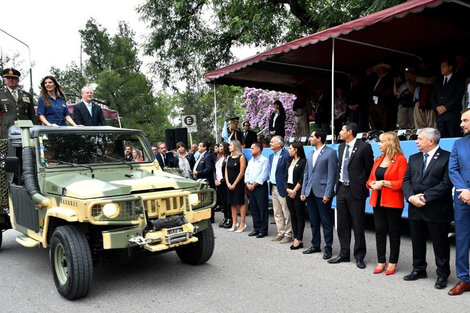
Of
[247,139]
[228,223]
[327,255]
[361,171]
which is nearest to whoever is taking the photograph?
[361,171]

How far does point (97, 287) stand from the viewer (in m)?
4.92

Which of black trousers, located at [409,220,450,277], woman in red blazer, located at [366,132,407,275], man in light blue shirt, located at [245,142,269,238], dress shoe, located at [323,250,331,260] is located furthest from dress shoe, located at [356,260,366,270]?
man in light blue shirt, located at [245,142,269,238]

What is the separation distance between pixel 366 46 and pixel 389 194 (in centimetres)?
494

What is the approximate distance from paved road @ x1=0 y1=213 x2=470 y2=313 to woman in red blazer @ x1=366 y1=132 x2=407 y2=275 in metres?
0.33

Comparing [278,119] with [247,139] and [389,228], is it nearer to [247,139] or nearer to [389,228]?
[247,139]

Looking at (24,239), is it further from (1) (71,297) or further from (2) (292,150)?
(2) (292,150)

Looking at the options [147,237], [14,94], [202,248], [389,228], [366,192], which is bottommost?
[202,248]

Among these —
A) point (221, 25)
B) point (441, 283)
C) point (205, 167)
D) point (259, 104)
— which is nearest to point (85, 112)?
point (205, 167)

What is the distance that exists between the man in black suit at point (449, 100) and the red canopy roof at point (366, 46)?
95 centimetres

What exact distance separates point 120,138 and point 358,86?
20.7 ft

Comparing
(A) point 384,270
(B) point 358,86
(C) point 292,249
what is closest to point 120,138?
(C) point 292,249

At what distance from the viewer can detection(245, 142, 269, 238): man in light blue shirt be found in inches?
296

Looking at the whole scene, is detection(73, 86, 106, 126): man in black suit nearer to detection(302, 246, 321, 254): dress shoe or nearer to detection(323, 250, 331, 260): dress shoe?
detection(302, 246, 321, 254): dress shoe

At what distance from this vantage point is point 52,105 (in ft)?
21.8
